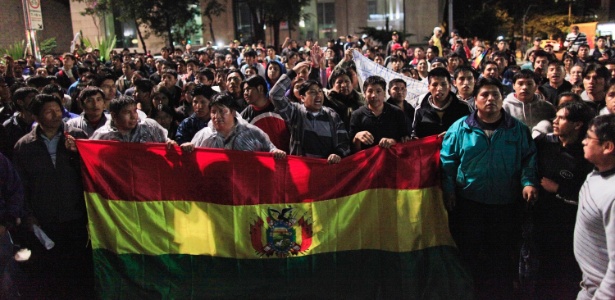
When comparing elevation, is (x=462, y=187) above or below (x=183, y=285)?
Result: above

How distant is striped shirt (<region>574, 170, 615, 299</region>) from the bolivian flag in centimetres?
141

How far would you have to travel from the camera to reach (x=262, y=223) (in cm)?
435

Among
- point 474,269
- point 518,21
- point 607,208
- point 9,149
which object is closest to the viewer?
point 607,208

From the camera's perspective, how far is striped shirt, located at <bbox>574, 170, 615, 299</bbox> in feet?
8.77

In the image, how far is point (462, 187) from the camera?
4090 millimetres

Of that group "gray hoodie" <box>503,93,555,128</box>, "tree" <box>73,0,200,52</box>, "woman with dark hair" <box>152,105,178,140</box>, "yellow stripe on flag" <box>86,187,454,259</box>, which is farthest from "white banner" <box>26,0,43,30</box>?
"tree" <box>73,0,200,52</box>

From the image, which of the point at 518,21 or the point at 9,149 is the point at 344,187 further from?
the point at 518,21

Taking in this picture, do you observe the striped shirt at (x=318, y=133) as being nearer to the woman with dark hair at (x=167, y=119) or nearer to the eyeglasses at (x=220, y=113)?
the eyeglasses at (x=220, y=113)

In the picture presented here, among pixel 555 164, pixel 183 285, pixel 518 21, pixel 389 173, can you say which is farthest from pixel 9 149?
pixel 518 21

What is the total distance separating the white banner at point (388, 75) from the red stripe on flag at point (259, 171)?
272 cm

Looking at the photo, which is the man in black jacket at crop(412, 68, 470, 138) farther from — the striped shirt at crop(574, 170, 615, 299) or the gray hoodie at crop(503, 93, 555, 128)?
the striped shirt at crop(574, 170, 615, 299)

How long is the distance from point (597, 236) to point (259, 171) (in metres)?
2.46

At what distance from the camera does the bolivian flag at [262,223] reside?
14.2 feet

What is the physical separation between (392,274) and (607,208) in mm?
A: 1954
